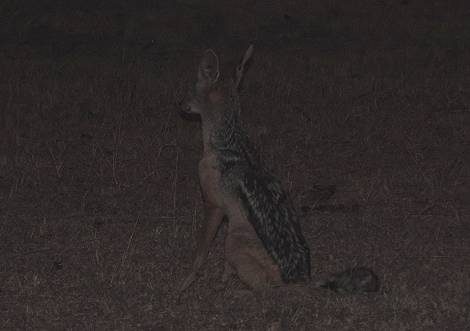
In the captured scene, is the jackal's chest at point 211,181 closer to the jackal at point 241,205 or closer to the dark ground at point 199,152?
the jackal at point 241,205

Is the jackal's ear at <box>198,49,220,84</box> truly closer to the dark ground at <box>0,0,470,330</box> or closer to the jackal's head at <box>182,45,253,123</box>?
the jackal's head at <box>182,45,253,123</box>

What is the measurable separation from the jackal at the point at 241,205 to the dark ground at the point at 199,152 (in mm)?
155

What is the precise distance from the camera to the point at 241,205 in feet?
21.2

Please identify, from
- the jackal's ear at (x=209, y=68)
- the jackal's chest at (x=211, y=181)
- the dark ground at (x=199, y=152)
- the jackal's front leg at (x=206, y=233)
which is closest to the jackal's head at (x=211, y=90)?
the jackal's ear at (x=209, y=68)

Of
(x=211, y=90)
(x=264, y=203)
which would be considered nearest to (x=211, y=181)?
(x=264, y=203)

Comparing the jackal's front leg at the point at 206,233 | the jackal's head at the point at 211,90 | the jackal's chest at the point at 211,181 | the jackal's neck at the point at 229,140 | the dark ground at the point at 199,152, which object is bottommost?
the dark ground at the point at 199,152

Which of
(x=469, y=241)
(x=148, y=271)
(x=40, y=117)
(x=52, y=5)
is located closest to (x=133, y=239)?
(x=148, y=271)

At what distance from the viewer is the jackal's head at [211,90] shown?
22.8ft

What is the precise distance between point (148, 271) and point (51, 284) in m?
0.66

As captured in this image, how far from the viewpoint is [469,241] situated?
24.9 feet

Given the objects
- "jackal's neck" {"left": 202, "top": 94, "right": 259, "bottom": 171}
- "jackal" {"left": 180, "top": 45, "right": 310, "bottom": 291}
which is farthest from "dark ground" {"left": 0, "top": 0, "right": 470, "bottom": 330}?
"jackal's neck" {"left": 202, "top": 94, "right": 259, "bottom": 171}

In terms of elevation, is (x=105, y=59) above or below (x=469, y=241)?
below

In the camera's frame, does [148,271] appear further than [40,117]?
No

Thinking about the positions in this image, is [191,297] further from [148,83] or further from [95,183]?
[148,83]
